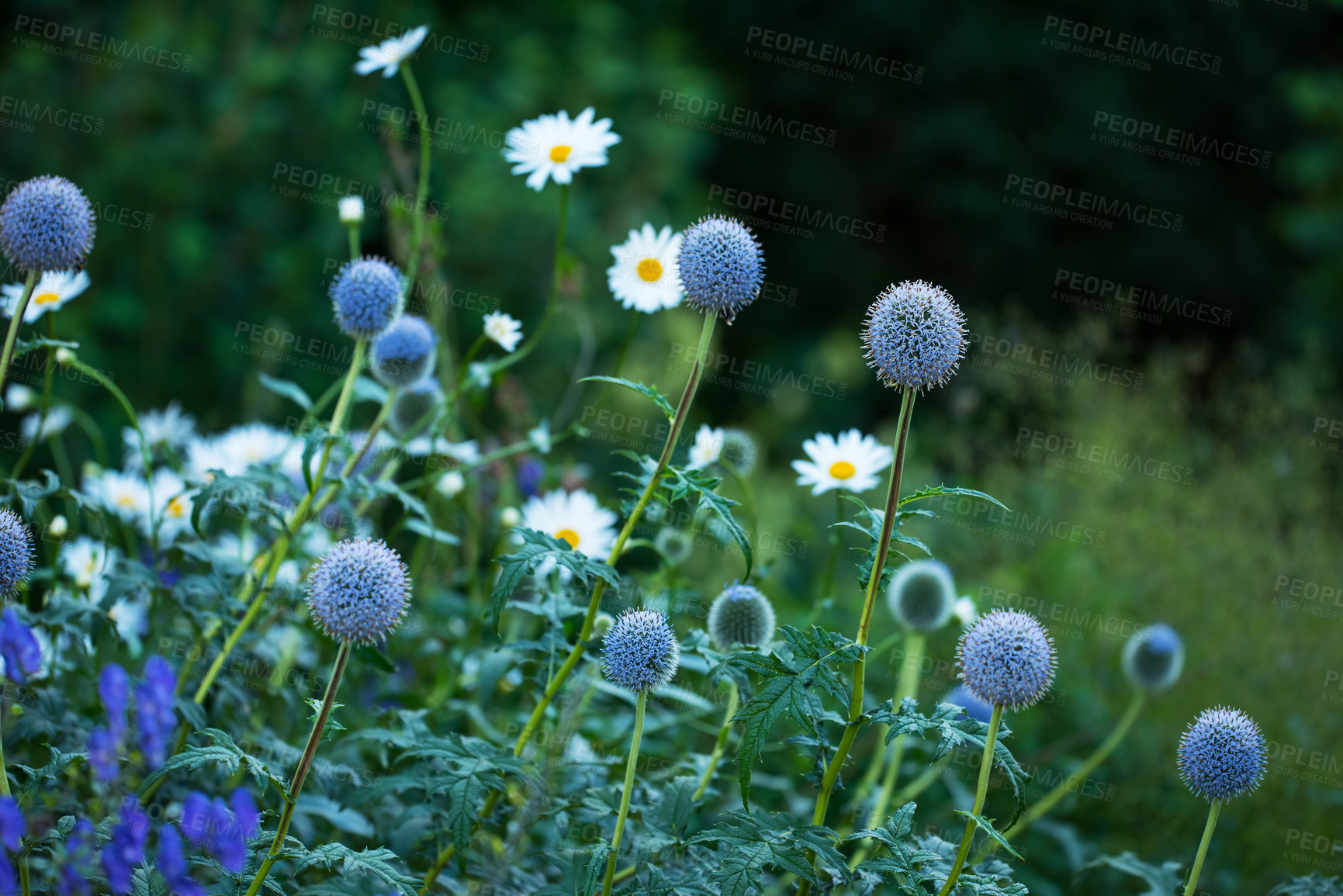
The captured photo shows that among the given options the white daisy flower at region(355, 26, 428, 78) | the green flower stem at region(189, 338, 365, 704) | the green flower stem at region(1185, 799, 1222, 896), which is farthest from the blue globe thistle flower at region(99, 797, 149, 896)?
the white daisy flower at region(355, 26, 428, 78)

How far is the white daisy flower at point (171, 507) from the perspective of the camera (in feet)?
8.42

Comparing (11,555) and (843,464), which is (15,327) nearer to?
(11,555)

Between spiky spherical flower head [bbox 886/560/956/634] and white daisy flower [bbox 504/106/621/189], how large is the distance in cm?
113

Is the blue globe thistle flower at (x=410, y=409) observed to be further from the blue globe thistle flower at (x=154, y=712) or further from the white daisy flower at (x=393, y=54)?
the blue globe thistle flower at (x=154, y=712)

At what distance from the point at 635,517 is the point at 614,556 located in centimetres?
8

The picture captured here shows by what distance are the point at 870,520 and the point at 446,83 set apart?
5263 mm

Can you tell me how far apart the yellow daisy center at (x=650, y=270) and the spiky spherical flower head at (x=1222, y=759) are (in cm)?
133

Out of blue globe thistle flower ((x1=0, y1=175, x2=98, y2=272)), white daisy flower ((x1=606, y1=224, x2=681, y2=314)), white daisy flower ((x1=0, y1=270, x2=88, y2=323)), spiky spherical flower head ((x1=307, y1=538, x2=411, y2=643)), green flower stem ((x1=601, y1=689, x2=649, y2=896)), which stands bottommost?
green flower stem ((x1=601, y1=689, x2=649, y2=896))

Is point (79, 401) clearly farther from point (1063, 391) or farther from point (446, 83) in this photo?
point (1063, 391)

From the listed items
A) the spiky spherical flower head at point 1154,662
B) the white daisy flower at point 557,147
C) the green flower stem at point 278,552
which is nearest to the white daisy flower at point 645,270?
the white daisy flower at point 557,147

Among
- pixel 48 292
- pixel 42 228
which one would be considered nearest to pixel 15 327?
pixel 42 228

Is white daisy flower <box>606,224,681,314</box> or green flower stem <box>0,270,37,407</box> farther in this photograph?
white daisy flower <box>606,224,681,314</box>

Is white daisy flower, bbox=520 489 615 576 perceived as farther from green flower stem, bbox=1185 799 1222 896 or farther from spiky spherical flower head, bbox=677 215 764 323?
green flower stem, bbox=1185 799 1222 896

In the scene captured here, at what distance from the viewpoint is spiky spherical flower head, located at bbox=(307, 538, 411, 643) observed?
1.53 m
